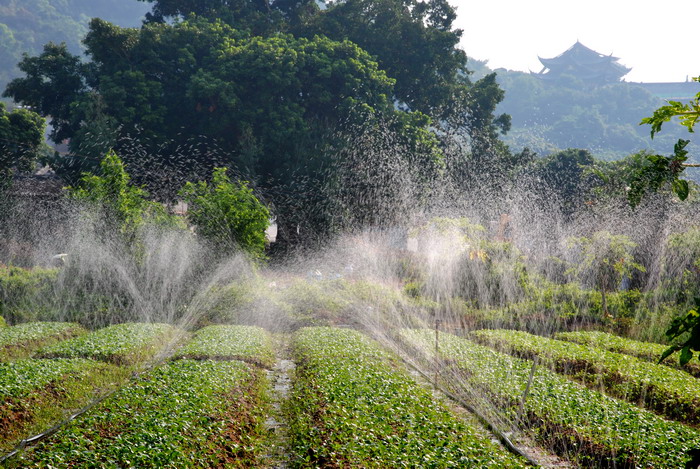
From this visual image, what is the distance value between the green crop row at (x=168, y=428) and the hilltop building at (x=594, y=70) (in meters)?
95.7

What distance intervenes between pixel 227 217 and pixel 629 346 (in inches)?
636

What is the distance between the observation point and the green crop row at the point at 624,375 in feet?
37.6

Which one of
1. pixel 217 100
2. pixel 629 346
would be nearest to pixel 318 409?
pixel 629 346

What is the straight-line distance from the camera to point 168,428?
8.38 metres

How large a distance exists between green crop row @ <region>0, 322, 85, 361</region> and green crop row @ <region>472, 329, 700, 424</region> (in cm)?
1386

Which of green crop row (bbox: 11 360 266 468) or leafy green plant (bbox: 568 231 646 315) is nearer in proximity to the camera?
green crop row (bbox: 11 360 266 468)

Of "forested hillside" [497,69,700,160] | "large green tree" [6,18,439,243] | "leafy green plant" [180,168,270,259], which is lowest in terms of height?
"leafy green plant" [180,168,270,259]

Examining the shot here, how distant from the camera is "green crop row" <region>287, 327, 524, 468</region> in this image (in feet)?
25.9

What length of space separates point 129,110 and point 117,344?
19496 millimetres

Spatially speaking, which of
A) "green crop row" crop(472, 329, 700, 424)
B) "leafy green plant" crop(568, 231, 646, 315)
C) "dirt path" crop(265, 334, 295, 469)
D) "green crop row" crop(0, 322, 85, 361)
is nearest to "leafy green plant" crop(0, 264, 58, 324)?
"green crop row" crop(0, 322, 85, 361)

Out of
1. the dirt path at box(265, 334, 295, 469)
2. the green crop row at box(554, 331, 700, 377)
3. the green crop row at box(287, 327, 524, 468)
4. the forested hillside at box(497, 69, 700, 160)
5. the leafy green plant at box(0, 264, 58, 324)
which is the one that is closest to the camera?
the green crop row at box(287, 327, 524, 468)

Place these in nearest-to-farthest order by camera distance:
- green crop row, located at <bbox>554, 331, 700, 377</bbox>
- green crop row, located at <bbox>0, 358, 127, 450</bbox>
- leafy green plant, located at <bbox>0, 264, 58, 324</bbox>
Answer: green crop row, located at <bbox>0, 358, 127, 450</bbox> < green crop row, located at <bbox>554, 331, 700, 377</bbox> < leafy green plant, located at <bbox>0, 264, 58, 324</bbox>

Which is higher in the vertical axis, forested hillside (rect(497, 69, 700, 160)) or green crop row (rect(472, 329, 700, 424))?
forested hillside (rect(497, 69, 700, 160))

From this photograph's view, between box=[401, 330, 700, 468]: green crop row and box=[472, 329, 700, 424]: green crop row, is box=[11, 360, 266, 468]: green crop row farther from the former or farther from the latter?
box=[472, 329, 700, 424]: green crop row
